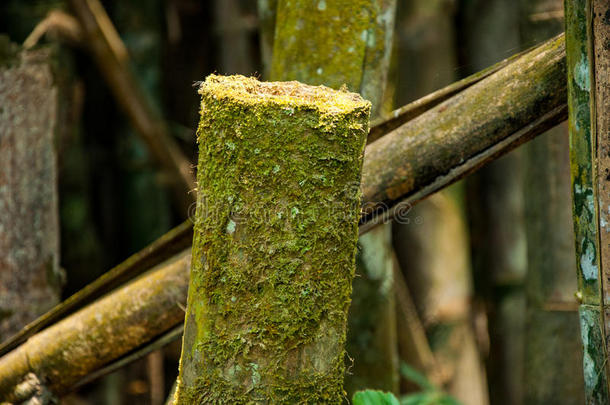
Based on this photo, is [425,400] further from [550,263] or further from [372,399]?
[372,399]

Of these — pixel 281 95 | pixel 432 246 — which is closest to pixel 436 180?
pixel 281 95

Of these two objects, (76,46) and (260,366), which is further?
(76,46)

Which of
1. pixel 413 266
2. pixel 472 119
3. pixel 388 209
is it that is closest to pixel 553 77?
pixel 472 119

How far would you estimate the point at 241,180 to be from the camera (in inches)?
37.9

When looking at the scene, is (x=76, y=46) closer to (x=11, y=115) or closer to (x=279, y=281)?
(x=11, y=115)

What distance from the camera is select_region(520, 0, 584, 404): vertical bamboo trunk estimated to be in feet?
6.80

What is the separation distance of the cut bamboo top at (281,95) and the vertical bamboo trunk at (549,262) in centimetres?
123

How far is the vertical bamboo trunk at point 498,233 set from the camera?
297 centimetres

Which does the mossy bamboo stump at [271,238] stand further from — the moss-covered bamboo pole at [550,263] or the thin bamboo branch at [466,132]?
the moss-covered bamboo pole at [550,263]

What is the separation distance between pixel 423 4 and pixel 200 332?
108 inches

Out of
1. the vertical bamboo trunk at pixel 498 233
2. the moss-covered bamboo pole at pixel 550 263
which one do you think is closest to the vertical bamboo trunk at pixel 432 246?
the vertical bamboo trunk at pixel 498 233

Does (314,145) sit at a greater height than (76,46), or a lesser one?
lesser

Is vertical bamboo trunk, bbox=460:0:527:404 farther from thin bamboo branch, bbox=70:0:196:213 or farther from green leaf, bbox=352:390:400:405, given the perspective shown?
green leaf, bbox=352:390:400:405

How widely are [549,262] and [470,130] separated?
3.39ft
